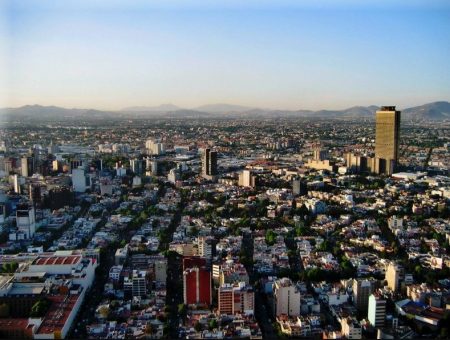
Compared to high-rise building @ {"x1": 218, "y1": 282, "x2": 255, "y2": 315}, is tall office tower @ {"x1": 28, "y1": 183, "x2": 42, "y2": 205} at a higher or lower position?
higher

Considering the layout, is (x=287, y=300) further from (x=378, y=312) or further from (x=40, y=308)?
(x=40, y=308)

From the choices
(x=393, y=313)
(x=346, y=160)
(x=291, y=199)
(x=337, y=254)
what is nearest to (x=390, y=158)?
(x=346, y=160)

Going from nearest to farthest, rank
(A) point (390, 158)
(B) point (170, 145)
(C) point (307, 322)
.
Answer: (C) point (307, 322) → (A) point (390, 158) → (B) point (170, 145)

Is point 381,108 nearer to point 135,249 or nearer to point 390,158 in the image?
point 390,158

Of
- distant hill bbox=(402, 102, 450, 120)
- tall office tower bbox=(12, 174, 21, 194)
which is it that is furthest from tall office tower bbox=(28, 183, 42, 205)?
distant hill bbox=(402, 102, 450, 120)

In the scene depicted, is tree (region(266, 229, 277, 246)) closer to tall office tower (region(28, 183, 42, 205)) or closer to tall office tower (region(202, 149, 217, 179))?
tall office tower (region(28, 183, 42, 205))

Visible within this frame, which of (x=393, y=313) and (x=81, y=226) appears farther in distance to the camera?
(x=81, y=226)

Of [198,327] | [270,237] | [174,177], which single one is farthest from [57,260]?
[174,177]

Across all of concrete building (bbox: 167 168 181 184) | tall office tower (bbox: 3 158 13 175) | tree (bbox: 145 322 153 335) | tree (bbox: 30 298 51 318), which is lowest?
tree (bbox: 145 322 153 335)
